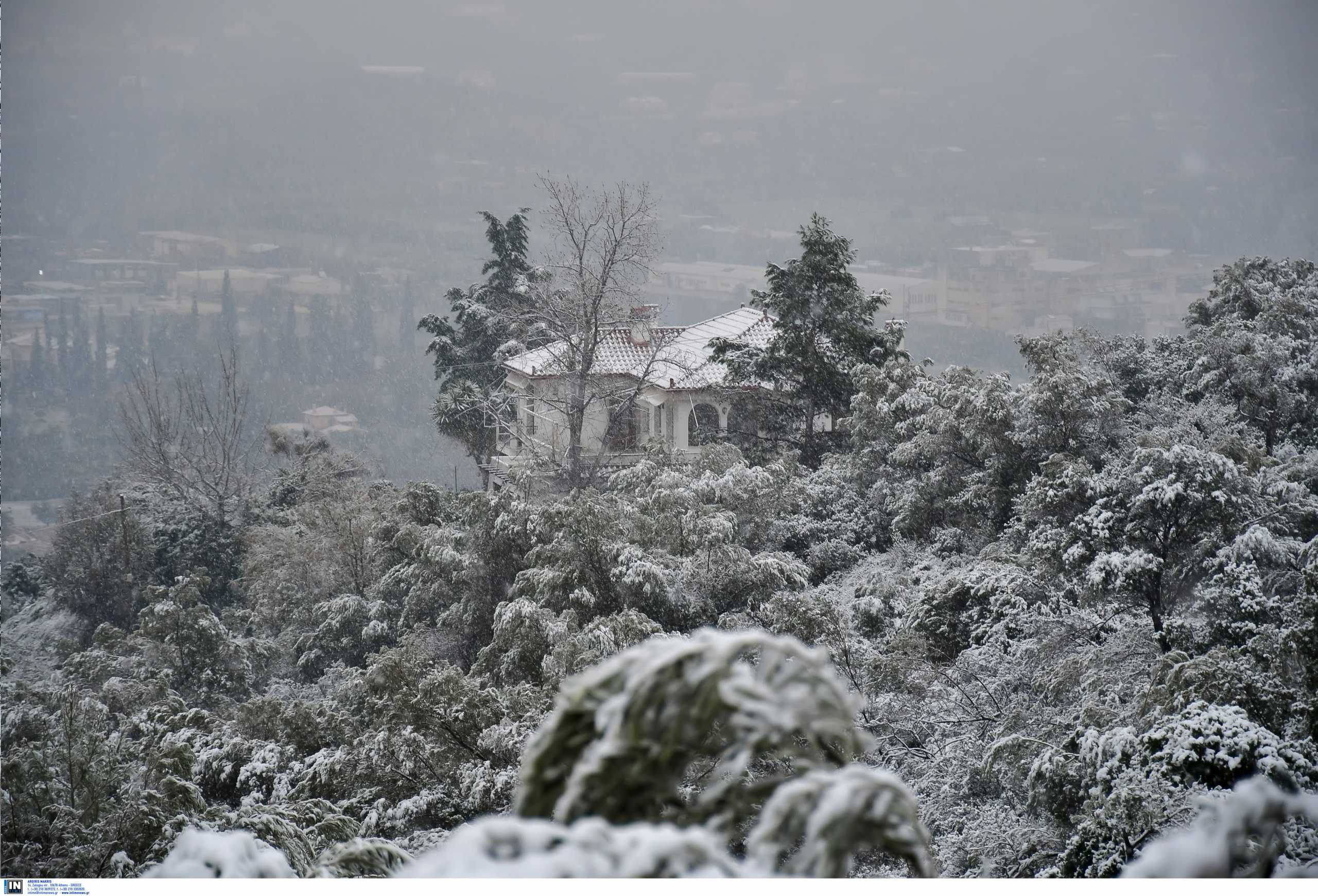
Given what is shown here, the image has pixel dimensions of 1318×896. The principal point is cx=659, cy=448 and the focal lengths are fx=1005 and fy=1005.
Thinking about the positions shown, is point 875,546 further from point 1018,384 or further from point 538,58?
point 538,58

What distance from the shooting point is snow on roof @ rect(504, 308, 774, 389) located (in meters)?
8.84

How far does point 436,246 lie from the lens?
47.0 feet

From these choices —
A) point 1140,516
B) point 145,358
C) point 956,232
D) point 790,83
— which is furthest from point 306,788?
point 790,83

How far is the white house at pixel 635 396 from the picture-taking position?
8.60 meters

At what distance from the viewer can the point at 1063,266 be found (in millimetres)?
9359

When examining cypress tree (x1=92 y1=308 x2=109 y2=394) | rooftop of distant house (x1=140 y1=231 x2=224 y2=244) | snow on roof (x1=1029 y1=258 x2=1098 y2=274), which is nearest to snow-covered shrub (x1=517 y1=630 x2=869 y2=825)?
cypress tree (x1=92 y1=308 x2=109 y2=394)

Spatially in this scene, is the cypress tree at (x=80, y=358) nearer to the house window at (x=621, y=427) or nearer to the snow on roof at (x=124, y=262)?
the snow on roof at (x=124, y=262)

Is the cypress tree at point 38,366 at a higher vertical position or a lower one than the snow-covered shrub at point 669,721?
higher

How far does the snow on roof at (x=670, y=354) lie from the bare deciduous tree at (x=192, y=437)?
2858 millimetres

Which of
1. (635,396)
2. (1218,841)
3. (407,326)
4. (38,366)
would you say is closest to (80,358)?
(38,366)

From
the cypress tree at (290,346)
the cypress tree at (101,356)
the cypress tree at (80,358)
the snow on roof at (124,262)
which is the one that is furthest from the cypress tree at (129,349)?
the cypress tree at (290,346)

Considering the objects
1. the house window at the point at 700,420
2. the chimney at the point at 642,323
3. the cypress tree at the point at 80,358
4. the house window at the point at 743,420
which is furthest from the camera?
the house window at the point at 700,420

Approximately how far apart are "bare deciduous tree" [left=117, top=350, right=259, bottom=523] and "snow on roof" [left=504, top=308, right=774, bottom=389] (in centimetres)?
286

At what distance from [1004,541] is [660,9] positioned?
751 cm
